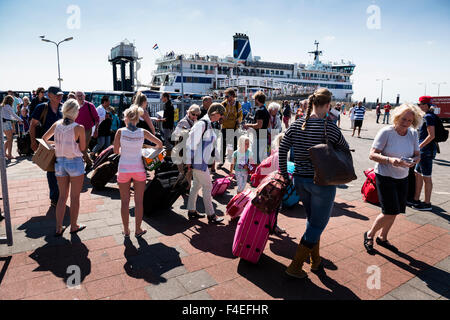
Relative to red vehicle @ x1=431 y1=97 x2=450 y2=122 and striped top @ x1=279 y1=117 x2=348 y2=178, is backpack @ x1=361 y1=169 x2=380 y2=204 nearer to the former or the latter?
striped top @ x1=279 y1=117 x2=348 y2=178

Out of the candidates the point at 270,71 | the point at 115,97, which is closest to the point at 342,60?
the point at 270,71

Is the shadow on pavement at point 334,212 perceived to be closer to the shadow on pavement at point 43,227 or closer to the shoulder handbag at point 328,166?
the shoulder handbag at point 328,166

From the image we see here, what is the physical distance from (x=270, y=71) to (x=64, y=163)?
4680cm

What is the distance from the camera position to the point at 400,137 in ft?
11.4

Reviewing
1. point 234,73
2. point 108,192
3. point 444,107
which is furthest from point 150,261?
point 234,73

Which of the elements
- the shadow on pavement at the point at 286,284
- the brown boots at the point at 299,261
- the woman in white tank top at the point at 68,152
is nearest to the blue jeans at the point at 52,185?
the woman in white tank top at the point at 68,152

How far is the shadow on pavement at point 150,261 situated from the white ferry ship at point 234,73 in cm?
3060

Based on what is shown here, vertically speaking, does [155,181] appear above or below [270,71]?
below

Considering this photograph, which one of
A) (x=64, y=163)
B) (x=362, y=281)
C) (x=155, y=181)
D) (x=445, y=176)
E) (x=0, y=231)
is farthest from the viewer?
(x=445, y=176)

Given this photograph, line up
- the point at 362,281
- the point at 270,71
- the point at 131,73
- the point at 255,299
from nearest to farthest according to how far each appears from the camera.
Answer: the point at 255,299 < the point at 362,281 < the point at 131,73 < the point at 270,71

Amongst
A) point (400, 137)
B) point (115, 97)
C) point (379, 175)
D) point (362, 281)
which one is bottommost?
point (362, 281)

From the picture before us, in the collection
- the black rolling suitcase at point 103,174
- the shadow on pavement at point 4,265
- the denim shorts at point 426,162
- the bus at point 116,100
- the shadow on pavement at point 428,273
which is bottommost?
the shadow on pavement at point 428,273

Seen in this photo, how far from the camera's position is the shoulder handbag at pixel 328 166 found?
258cm

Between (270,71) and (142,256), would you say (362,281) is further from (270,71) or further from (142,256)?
(270,71)
